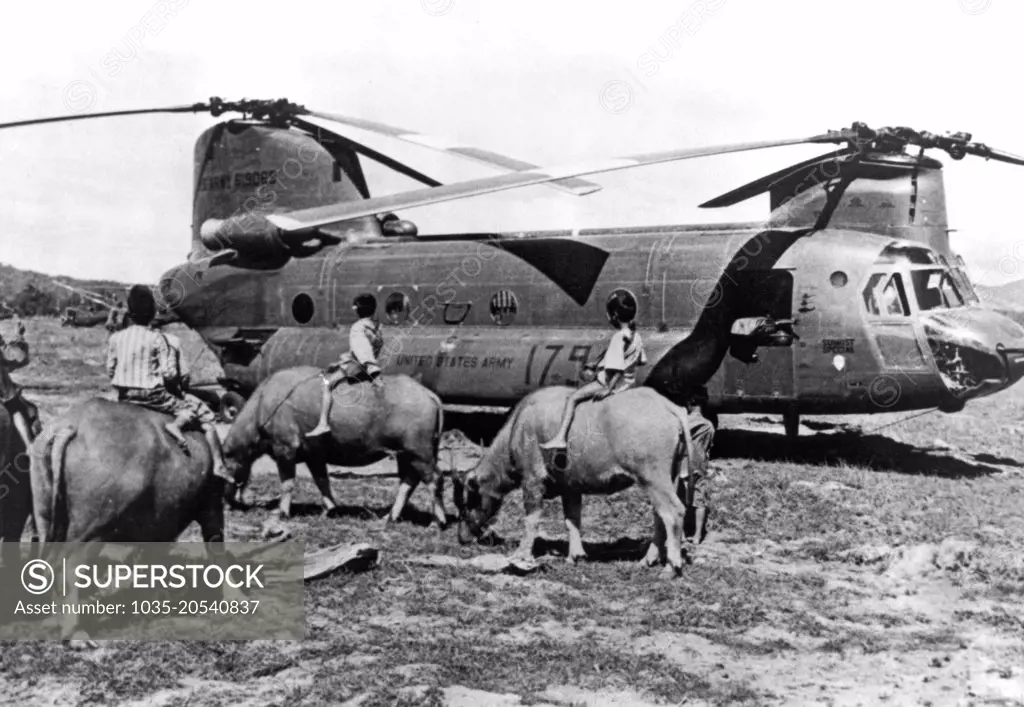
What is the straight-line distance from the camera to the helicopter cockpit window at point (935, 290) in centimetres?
1336

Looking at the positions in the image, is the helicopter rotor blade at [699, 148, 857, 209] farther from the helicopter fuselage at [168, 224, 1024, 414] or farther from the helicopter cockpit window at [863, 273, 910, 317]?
the helicopter cockpit window at [863, 273, 910, 317]

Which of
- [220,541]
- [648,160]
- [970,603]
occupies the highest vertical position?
[648,160]

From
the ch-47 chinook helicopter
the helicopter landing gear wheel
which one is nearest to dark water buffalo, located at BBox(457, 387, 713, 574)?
the ch-47 chinook helicopter

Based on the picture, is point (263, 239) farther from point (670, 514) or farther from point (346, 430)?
point (670, 514)

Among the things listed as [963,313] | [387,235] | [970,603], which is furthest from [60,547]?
[387,235]

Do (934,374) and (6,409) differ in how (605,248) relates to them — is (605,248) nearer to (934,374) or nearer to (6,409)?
(934,374)

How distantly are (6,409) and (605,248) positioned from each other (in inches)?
360

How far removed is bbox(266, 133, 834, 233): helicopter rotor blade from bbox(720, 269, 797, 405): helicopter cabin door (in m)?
2.06

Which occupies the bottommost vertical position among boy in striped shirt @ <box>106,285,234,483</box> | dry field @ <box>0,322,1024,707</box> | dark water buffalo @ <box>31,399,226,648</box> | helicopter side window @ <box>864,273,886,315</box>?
dry field @ <box>0,322,1024,707</box>

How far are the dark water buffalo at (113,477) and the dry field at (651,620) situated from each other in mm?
774

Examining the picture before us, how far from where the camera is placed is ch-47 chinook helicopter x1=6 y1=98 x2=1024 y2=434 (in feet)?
42.6

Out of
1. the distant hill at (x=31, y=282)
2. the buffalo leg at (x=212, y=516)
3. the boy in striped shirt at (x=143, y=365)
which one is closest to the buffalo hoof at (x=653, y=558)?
the buffalo leg at (x=212, y=516)

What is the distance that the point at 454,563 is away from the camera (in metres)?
8.62

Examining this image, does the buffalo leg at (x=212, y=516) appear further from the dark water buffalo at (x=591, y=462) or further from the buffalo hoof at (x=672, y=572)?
the buffalo hoof at (x=672, y=572)
